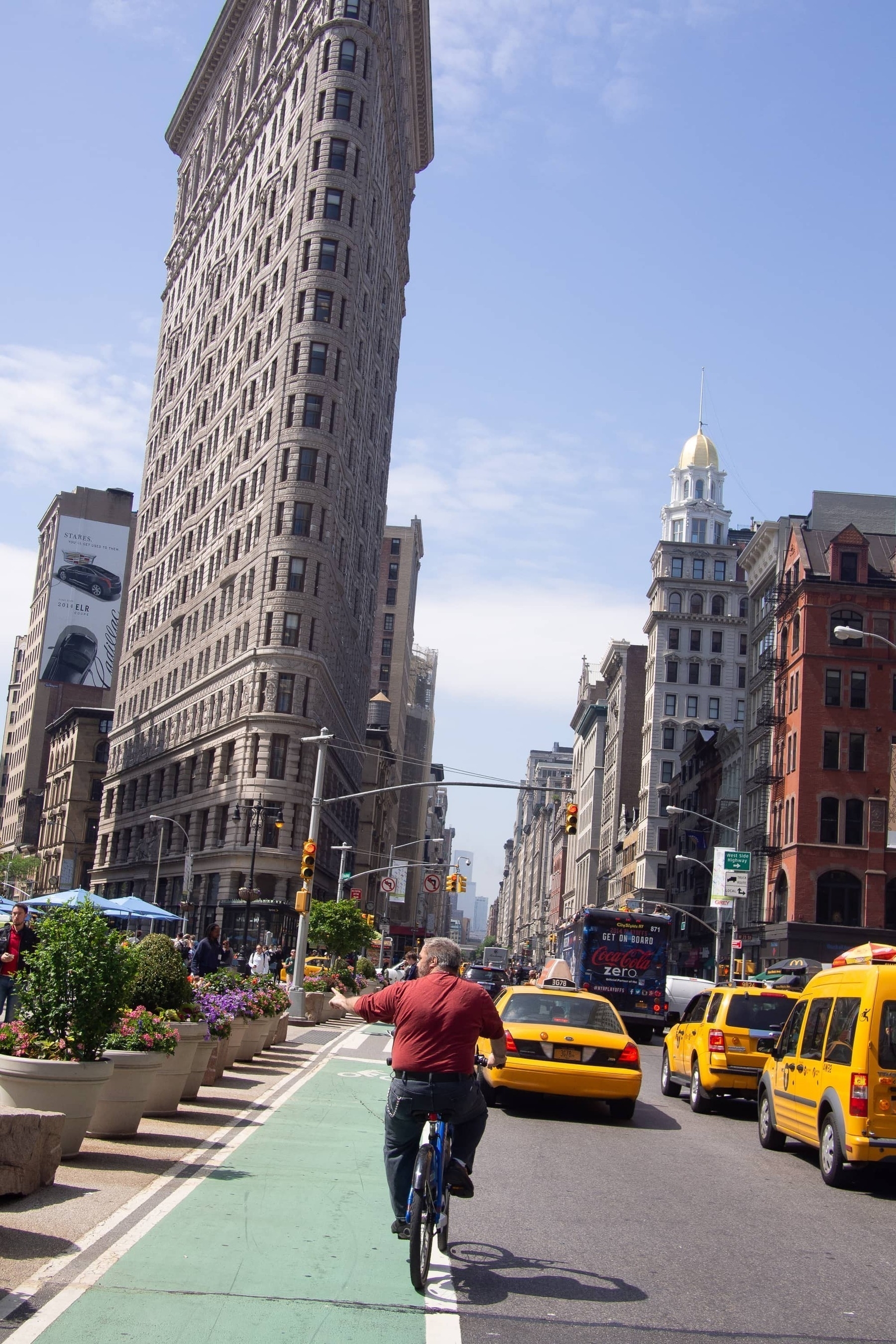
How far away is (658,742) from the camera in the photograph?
367ft

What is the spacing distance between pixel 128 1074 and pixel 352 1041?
680 inches

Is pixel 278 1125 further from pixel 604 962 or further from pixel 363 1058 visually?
pixel 604 962

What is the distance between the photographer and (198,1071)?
48.8ft

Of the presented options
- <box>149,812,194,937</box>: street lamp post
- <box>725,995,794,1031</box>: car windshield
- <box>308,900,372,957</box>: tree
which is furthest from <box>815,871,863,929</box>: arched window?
<box>725,995,794,1031</box>: car windshield

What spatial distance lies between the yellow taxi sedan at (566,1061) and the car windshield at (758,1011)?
6.55ft

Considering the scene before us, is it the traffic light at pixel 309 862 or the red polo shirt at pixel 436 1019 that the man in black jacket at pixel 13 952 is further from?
the traffic light at pixel 309 862

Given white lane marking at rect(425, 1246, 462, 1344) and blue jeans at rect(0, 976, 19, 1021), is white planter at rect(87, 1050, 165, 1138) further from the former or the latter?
blue jeans at rect(0, 976, 19, 1021)

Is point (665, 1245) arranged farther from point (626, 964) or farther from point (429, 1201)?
point (626, 964)

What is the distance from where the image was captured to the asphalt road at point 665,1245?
718cm

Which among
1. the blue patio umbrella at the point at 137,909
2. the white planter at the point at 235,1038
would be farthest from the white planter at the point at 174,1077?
the blue patio umbrella at the point at 137,909

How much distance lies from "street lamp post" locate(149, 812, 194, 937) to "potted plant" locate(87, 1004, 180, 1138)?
49893 millimetres

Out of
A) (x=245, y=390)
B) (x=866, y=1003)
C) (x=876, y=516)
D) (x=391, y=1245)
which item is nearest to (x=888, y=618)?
(x=876, y=516)

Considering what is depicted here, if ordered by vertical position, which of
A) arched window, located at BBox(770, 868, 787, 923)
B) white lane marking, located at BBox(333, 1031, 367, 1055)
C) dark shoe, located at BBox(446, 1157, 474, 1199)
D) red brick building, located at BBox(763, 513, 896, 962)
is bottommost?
white lane marking, located at BBox(333, 1031, 367, 1055)

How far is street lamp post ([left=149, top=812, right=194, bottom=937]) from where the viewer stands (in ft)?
222
